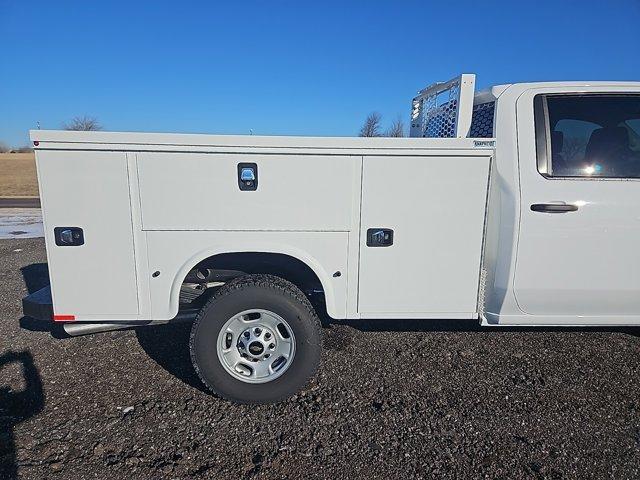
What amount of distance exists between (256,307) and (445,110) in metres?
2.20

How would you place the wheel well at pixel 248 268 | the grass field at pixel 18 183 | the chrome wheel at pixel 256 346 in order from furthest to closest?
1. the grass field at pixel 18 183
2. the wheel well at pixel 248 268
3. the chrome wheel at pixel 256 346

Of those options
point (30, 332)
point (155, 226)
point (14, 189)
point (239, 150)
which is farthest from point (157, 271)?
point (14, 189)

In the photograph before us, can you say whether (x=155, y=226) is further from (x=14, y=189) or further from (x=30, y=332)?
(x=14, y=189)

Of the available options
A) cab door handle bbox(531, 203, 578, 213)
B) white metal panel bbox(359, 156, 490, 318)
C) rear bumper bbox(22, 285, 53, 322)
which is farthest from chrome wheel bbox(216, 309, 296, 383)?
cab door handle bbox(531, 203, 578, 213)

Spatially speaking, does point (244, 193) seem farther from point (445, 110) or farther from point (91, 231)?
point (445, 110)

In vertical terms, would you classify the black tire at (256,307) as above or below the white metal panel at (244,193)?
below

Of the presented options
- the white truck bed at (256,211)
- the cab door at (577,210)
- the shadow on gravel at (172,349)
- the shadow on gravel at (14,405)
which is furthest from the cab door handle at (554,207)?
the shadow on gravel at (14,405)

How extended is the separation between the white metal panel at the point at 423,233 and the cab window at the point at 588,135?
0.52m

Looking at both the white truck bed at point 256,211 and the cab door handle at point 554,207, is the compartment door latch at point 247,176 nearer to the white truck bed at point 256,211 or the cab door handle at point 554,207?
the white truck bed at point 256,211

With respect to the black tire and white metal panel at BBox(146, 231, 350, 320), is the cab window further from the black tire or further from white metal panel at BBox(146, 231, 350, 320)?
the black tire

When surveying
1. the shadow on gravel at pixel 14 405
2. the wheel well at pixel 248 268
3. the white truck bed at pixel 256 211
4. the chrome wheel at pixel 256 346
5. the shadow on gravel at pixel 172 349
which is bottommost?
the shadow on gravel at pixel 14 405

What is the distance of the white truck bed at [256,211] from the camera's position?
2650 mm

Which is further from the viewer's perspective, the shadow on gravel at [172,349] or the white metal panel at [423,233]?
the shadow on gravel at [172,349]

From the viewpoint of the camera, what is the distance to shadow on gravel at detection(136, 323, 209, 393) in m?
3.33
